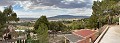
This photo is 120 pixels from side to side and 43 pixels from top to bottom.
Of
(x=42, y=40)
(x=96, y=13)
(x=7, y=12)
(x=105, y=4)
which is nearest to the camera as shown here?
(x=105, y=4)

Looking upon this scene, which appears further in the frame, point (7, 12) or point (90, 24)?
point (7, 12)

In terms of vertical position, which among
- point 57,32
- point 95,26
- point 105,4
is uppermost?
point 105,4

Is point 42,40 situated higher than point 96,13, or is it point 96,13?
point 96,13

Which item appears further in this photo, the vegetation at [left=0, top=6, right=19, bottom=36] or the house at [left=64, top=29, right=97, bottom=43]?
the vegetation at [left=0, top=6, right=19, bottom=36]

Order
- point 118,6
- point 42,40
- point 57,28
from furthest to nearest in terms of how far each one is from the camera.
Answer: point 57,28 < point 42,40 < point 118,6

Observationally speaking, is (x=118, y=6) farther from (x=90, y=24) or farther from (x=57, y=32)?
(x=57, y=32)

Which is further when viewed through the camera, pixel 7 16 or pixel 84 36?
pixel 7 16

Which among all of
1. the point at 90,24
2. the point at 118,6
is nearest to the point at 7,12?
the point at 90,24

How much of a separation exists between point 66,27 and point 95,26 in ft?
58.0

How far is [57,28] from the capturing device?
47188 mm

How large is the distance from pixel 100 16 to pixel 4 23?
12546 millimetres

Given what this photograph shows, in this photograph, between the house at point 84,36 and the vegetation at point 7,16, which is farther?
the vegetation at point 7,16

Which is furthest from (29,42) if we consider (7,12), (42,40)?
(7,12)

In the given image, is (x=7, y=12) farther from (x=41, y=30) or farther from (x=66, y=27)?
(x=66, y=27)
